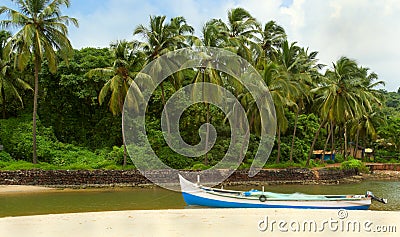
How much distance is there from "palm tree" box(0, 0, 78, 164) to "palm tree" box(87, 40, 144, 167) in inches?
114

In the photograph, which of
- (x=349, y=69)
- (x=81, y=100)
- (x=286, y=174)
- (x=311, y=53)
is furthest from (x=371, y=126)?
(x=81, y=100)

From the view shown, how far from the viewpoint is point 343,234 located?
10.5 meters

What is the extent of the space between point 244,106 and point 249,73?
3148 mm

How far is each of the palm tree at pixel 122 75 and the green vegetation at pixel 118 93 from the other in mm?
66

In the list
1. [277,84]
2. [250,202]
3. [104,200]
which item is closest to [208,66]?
[277,84]

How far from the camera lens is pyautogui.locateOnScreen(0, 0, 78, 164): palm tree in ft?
82.4

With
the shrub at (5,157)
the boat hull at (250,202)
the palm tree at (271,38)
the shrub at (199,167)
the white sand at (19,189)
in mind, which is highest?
the palm tree at (271,38)

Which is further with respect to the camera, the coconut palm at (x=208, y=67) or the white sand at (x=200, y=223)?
the coconut palm at (x=208, y=67)

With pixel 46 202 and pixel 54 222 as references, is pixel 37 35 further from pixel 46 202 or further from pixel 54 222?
pixel 54 222

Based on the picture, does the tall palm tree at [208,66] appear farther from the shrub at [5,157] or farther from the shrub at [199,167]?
the shrub at [5,157]

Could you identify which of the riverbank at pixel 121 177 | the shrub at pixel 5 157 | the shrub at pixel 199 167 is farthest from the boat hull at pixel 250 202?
the shrub at pixel 5 157

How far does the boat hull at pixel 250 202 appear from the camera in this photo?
15.7 metres

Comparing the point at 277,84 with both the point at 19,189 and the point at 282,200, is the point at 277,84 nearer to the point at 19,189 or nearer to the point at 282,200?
the point at 282,200

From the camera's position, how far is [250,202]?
52.2 feet
